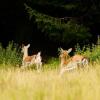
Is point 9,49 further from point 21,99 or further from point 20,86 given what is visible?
point 21,99

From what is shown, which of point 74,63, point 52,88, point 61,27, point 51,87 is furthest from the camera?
point 61,27

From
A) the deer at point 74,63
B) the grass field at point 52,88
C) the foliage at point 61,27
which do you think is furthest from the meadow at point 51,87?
the foliage at point 61,27

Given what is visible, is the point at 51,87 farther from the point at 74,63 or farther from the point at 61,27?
the point at 61,27

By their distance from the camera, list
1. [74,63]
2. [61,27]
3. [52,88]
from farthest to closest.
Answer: [61,27]
[74,63]
[52,88]

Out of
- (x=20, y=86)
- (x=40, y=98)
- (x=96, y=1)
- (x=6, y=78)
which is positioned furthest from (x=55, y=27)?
(x=40, y=98)

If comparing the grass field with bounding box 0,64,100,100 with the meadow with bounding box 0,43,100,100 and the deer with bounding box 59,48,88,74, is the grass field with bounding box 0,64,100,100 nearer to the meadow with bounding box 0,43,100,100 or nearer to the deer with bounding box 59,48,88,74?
the meadow with bounding box 0,43,100,100

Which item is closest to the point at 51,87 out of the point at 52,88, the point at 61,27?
the point at 52,88

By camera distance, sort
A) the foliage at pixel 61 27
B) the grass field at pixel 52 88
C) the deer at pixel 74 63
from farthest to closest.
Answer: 1. the foliage at pixel 61 27
2. the deer at pixel 74 63
3. the grass field at pixel 52 88

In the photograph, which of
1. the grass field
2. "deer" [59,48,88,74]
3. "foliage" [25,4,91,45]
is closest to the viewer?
the grass field

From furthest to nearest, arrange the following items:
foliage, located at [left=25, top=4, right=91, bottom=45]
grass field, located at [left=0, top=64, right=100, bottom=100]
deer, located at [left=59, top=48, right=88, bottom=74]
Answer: foliage, located at [left=25, top=4, right=91, bottom=45]
deer, located at [left=59, top=48, right=88, bottom=74]
grass field, located at [left=0, top=64, right=100, bottom=100]

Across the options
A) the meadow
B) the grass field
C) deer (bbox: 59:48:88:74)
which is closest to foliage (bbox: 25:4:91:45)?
deer (bbox: 59:48:88:74)

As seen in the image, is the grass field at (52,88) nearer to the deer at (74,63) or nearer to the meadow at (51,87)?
the meadow at (51,87)

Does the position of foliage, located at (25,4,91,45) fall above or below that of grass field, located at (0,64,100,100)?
above

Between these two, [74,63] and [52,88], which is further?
[74,63]
